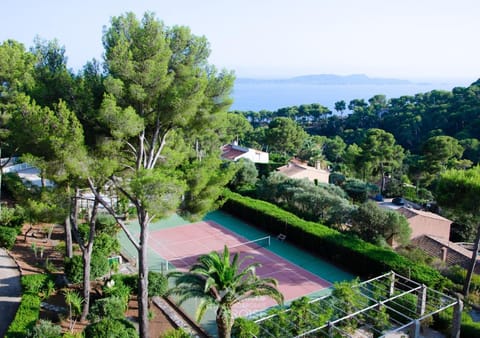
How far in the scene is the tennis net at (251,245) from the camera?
19.3 m

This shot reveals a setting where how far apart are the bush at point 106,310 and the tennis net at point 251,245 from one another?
805 cm

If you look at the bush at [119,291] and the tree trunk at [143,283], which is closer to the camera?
the tree trunk at [143,283]

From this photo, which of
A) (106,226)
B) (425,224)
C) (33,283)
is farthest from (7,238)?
(425,224)

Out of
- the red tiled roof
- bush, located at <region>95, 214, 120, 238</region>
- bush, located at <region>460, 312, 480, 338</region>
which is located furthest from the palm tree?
the red tiled roof

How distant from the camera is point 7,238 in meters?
16.3

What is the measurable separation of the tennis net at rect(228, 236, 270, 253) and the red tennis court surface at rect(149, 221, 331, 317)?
0.13m

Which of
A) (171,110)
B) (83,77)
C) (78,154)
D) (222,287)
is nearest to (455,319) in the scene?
(222,287)

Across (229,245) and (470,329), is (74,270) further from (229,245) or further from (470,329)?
(470,329)

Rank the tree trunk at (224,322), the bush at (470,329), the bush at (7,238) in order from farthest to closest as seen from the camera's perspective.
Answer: the bush at (7,238), the bush at (470,329), the tree trunk at (224,322)

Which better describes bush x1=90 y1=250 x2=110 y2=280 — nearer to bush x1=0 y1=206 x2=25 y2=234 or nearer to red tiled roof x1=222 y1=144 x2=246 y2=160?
bush x1=0 y1=206 x2=25 y2=234

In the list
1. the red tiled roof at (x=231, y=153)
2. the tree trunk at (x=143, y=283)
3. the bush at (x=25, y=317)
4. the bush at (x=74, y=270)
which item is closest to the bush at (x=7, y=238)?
the bush at (x=74, y=270)

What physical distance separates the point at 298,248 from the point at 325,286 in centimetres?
401

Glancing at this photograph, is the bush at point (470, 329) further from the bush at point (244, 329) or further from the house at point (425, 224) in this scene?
the house at point (425, 224)

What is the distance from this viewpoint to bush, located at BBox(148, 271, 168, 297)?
13.0 metres
